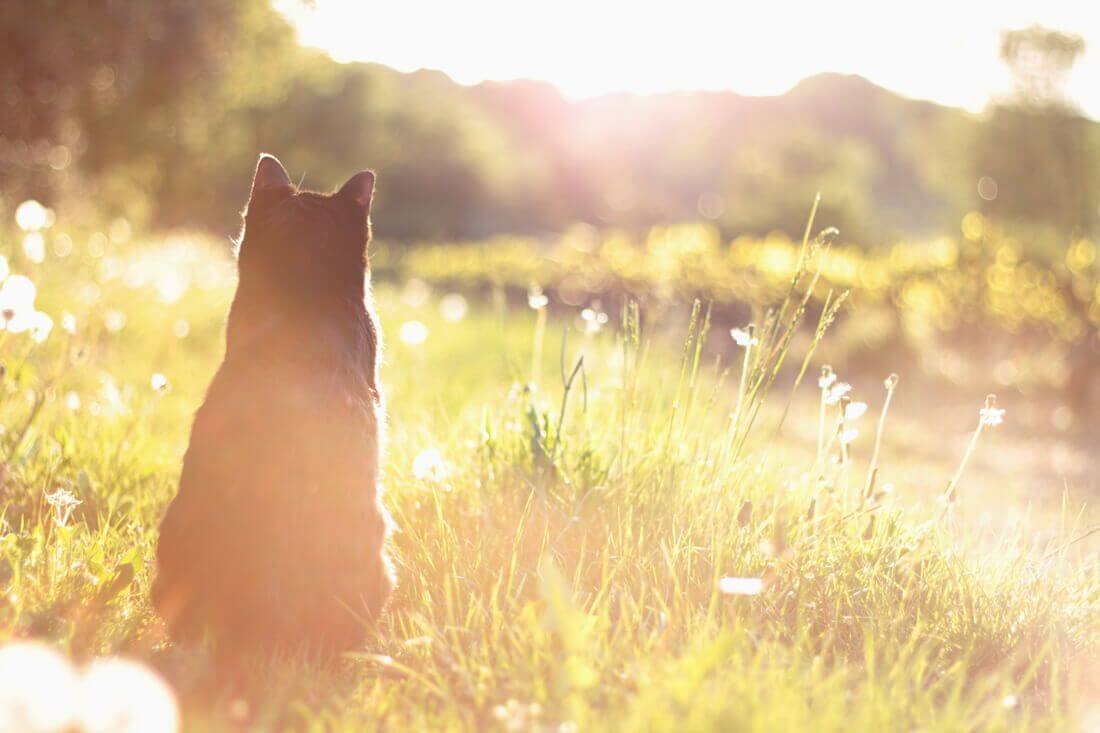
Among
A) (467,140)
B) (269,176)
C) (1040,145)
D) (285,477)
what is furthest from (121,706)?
(467,140)

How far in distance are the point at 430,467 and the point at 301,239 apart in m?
1.29

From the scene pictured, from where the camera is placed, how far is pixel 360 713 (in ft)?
8.41

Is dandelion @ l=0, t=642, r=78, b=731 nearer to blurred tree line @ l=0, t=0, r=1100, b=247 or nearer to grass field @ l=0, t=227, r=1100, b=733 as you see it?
grass field @ l=0, t=227, r=1100, b=733

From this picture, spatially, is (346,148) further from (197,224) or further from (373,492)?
(373,492)

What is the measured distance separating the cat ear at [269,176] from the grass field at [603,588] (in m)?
1.16

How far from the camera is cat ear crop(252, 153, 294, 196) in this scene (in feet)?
10.1

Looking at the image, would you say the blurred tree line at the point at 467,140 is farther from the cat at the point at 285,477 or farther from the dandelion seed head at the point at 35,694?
the dandelion seed head at the point at 35,694

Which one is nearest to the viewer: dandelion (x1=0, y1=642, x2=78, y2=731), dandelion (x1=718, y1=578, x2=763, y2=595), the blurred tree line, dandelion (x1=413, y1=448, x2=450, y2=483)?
dandelion (x1=0, y1=642, x2=78, y2=731)

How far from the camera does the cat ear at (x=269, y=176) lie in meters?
3.08

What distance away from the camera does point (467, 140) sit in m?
44.0

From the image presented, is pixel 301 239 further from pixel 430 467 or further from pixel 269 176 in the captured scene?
pixel 430 467

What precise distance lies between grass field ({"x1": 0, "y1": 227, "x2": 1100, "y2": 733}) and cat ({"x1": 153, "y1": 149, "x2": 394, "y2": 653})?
17 cm

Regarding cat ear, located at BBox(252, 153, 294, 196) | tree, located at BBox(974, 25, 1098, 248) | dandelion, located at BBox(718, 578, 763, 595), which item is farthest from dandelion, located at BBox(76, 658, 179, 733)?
tree, located at BBox(974, 25, 1098, 248)

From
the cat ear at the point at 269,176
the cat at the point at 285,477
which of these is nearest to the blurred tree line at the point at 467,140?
the cat ear at the point at 269,176
